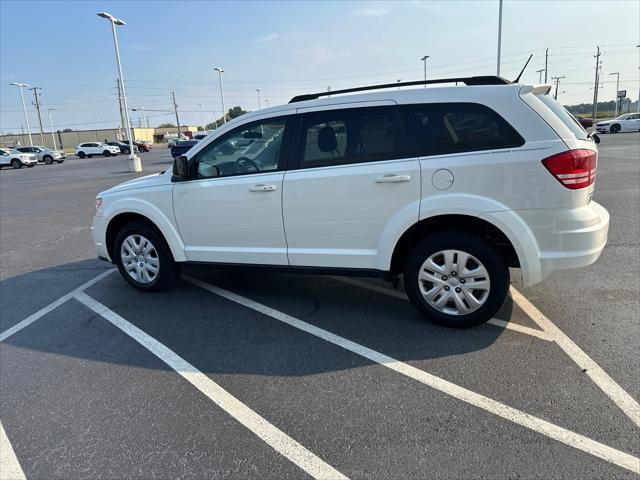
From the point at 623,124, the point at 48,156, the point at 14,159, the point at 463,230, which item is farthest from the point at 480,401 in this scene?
Answer: the point at 48,156

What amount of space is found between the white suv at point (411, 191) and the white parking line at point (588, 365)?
21.1 inches

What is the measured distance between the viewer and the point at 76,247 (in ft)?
24.6

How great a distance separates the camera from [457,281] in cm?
373

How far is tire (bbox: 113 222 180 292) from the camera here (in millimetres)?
4871

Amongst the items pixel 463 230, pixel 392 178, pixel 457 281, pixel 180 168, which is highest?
pixel 180 168

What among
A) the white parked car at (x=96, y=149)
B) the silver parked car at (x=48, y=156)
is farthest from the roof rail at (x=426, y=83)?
the white parked car at (x=96, y=149)

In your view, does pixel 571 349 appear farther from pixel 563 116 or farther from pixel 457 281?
pixel 563 116

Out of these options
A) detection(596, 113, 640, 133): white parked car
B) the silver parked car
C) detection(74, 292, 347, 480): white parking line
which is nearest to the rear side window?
detection(74, 292, 347, 480): white parking line

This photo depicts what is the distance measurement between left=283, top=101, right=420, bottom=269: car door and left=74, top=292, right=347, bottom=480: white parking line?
1.40 meters

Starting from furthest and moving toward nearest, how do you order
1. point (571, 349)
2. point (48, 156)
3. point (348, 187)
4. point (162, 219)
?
point (48, 156) < point (162, 219) < point (348, 187) < point (571, 349)

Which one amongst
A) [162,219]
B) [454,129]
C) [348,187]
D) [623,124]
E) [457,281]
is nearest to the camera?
[454,129]

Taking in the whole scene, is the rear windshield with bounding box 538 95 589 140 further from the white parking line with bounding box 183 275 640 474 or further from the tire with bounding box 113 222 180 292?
the tire with bounding box 113 222 180 292

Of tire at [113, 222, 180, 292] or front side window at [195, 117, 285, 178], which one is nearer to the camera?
front side window at [195, 117, 285, 178]

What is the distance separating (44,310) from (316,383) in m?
3.28
